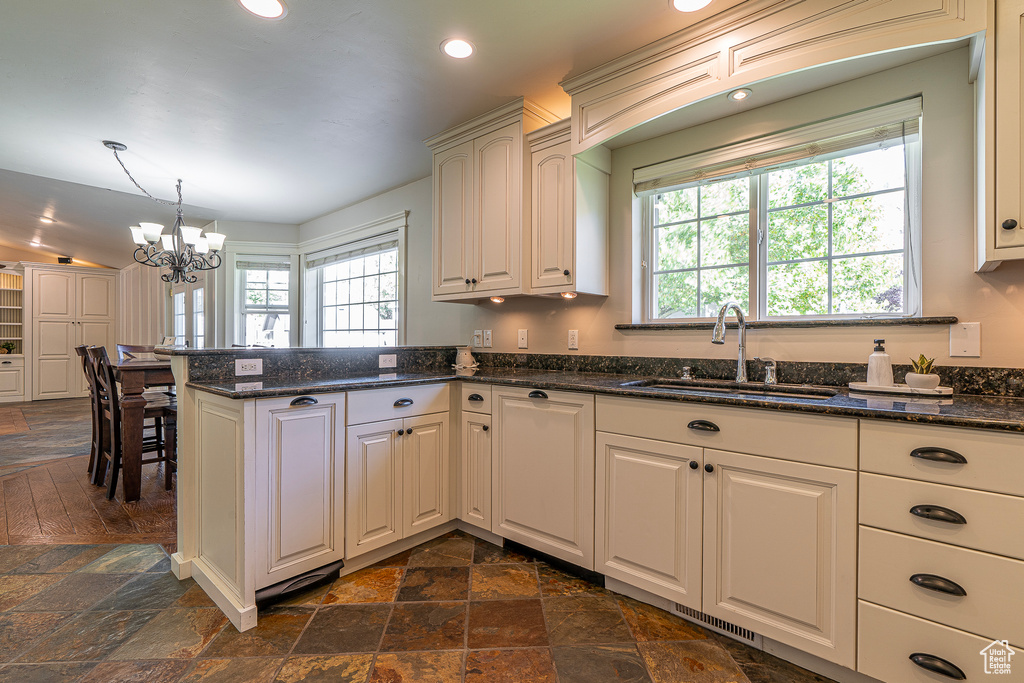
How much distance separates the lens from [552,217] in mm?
2504

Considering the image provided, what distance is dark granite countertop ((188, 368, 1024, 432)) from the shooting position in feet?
4.12

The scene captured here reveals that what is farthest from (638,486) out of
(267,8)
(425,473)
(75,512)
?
(75,512)

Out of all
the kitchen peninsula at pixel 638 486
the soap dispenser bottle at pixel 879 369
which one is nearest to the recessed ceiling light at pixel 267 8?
the kitchen peninsula at pixel 638 486

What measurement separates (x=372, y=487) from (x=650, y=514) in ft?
4.10

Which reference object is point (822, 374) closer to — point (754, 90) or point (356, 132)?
point (754, 90)

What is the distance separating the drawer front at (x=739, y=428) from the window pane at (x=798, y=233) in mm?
1001

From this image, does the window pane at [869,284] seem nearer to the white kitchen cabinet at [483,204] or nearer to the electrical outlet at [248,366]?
the white kitchen cabinet at [483,204]

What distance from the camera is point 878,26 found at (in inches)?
61.7

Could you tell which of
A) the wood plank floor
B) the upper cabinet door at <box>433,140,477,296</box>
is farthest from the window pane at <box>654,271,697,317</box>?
the wood plank floor

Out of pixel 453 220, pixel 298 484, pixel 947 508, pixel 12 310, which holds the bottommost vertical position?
pixel 298 484

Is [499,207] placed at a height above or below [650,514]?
above

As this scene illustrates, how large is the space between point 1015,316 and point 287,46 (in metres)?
3.11

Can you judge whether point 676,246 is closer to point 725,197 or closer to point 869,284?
point 725,197

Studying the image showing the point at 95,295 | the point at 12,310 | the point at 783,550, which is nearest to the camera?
the point at 783,550
